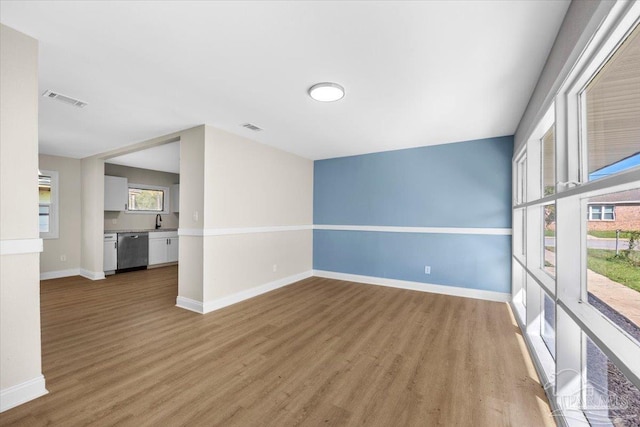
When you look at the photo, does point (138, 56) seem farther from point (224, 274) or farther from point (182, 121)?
point (224, 274)

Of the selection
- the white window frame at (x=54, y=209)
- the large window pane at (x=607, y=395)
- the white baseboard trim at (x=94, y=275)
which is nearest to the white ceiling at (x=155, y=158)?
the white window frame at (x=54, y=209)

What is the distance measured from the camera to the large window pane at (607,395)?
126 centimetres

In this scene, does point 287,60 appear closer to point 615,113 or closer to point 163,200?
point 615,113

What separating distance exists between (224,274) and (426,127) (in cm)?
338

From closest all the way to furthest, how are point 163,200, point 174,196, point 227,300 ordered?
1. point 227,300
2. point 163,200
3. point 174,196

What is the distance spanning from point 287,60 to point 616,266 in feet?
7.47

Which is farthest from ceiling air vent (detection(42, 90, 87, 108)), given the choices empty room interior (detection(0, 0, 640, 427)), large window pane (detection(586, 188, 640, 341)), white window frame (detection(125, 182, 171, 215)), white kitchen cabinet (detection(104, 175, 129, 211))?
large window pane (detection(586, 188, 640, 341))

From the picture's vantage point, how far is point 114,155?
4809 millimetres

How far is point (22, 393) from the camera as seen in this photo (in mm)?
1724

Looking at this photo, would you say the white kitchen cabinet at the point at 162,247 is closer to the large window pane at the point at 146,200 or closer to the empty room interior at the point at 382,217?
the large window pane at the point at 146,200

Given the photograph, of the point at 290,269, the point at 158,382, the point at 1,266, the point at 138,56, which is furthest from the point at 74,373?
the point at 290,269

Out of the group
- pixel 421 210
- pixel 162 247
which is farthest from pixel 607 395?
pixel 162 247

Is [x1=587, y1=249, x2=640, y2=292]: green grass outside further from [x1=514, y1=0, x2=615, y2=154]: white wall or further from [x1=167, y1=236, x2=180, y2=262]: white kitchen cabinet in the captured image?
[x1=167, y1=236, x2=180, y2=262]: white kitchen cabinet

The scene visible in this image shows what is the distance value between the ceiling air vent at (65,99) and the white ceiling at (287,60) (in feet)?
0.35
